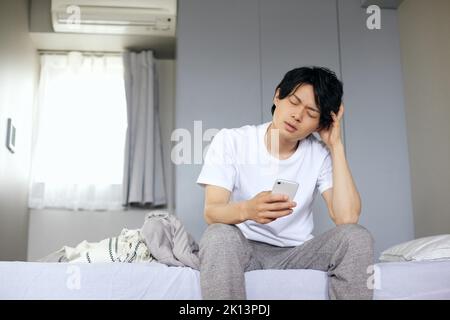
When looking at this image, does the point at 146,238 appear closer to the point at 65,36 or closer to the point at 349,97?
the point at 349,97

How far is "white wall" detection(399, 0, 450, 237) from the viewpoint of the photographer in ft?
8.84

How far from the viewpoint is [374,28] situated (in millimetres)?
3248

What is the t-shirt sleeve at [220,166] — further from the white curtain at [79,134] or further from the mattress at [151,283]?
the white curtain at [79,134]

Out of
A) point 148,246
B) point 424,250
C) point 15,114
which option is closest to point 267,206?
point 148,246

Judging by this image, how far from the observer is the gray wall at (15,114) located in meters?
3.00

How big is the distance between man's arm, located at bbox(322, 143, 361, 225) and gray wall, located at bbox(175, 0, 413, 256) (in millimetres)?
1165

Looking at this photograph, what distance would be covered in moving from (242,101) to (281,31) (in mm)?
494

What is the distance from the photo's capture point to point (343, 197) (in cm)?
179

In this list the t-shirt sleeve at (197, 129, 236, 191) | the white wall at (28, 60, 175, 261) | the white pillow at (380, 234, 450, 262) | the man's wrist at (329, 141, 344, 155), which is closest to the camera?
the t-shirt sleeve at (197, 129, 236, 191)

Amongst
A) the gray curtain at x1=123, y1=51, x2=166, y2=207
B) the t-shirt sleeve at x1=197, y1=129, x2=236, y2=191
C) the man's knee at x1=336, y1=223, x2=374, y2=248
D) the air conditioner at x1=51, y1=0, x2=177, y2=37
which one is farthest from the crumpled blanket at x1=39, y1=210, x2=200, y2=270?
the air conditioner at x1=51, y1=0, x2=177, y2=37

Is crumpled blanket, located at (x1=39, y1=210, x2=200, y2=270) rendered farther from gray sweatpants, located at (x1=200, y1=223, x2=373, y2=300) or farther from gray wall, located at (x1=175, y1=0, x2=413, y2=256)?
gray wall, located at (x1=175, y1=0, x2=413, y2=256)

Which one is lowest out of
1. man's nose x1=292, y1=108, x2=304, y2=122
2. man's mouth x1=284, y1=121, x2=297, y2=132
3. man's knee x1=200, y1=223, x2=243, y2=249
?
man's knee x1=200, y1=223, x2=243, y2=249

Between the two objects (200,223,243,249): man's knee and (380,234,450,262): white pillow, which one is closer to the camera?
(200,223,243,249): man's knee

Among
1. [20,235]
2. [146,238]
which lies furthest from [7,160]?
[146,238]
